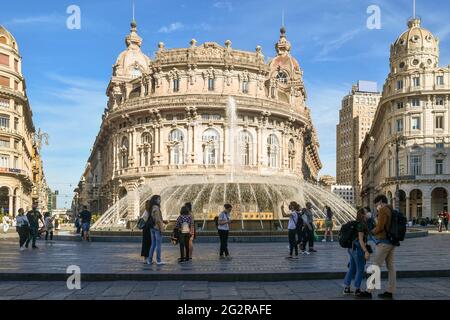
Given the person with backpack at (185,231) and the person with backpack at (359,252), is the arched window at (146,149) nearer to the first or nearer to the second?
the person with backpack at (185,231)

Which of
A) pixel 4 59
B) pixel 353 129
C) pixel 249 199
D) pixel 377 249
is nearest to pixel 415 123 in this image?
pixel 249 199

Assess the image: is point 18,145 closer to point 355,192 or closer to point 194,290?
point 194,290

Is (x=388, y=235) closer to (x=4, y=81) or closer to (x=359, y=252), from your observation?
(x=359, y=252)

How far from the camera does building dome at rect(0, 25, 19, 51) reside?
6776 centimetres

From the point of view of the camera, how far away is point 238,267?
1321cm

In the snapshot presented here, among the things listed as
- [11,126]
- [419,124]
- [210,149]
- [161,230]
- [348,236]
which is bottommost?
[161,230]

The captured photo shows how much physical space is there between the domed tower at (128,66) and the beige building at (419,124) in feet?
104

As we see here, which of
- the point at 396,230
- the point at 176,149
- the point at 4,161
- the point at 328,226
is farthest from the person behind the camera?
the point at 4,161

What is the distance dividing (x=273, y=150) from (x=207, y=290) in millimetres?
53707

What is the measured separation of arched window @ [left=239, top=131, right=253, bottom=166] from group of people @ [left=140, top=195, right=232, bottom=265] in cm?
4529

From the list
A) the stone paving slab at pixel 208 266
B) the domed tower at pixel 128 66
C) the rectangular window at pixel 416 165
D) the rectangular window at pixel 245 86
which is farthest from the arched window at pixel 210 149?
the stone paving slab at pixel 208 266

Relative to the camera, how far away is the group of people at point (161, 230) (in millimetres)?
13742

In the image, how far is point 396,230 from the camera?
30.7 feet
